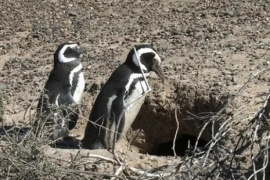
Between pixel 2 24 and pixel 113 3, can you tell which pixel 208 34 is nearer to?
pixel 113 3

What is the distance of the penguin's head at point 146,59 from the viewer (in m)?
7.23

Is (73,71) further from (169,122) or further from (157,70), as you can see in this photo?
(169,122)

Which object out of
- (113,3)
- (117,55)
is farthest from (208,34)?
(113,3)

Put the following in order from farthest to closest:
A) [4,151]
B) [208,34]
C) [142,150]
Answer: [208,34] → [142,150] → [4,151]

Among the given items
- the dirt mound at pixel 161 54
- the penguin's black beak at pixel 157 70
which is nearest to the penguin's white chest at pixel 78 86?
the dirt mound at pixel 161 54

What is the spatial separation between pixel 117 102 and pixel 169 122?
1.90ft

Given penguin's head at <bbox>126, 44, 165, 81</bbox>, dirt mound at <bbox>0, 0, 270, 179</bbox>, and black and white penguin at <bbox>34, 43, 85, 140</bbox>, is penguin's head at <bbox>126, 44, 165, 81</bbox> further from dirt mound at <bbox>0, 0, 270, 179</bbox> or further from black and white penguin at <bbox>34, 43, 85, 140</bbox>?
black and white penguin at <bbox>34, 43, 85, 140</bbox>

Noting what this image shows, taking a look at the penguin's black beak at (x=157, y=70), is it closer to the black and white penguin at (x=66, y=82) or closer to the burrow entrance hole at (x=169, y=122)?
the burrow entrance hole at (x=169, y=122)

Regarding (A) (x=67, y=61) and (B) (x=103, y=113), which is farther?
(A) (x=67, y=61)

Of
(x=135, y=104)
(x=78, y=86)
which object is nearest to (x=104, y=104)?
(x=135, y=104)

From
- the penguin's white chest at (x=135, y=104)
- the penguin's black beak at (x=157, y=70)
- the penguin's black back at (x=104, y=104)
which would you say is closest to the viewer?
the penguin's black back at (x=104, y=104)

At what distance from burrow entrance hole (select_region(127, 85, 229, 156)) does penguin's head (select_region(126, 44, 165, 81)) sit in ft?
0.82

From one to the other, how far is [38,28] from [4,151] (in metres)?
5.02

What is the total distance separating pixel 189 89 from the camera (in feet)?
23.5
